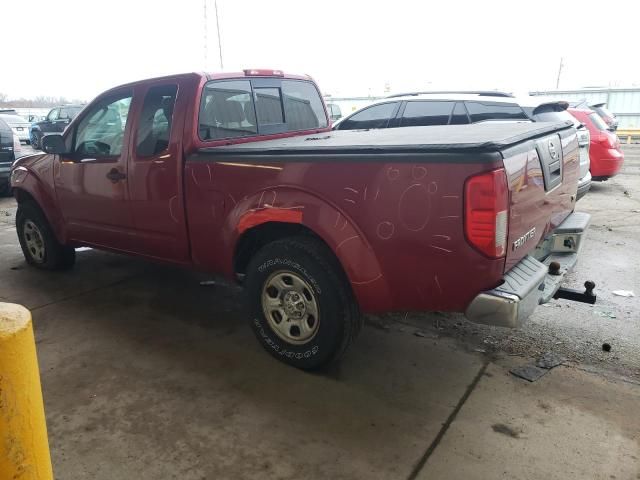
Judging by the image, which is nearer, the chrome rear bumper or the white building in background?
the chrome rear bumper

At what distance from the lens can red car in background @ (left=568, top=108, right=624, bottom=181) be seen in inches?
345

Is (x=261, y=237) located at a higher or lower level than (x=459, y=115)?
lower

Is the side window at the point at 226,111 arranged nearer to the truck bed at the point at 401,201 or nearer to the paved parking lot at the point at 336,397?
the truck bed at the point at 401,201

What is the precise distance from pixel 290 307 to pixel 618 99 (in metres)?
23.0

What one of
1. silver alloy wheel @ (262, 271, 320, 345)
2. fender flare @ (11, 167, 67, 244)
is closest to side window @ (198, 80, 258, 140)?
silver alloy wheel @ (262, 271, 320, 345)

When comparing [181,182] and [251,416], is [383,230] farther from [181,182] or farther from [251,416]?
[181,182]

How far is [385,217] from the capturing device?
2615mm

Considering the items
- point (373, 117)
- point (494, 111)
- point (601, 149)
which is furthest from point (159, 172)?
point (601, 149)

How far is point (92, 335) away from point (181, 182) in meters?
1.35

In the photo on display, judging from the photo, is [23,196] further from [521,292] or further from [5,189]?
[5,189]

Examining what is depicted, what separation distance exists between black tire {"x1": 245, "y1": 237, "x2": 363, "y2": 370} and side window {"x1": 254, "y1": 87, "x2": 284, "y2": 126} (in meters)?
1.43

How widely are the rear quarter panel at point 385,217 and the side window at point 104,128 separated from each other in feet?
4.50

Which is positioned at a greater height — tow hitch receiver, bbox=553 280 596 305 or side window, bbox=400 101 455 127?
side window, bbox=400 101 455 127

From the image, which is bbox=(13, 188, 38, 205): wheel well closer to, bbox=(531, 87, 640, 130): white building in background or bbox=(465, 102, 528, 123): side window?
bbox=(465, 102, 528, 123): side window
